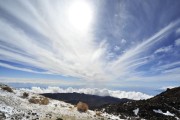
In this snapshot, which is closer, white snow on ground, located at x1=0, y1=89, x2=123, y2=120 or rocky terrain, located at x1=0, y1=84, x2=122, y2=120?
rocky terrain, located at x1=0, y1=84, x2=122, y2=120

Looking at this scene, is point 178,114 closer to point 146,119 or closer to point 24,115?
point 146,119

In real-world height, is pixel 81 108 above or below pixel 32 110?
above

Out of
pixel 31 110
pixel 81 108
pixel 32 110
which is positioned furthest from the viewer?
pixel 81 108

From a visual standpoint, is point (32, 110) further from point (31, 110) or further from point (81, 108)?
point (81, 108)

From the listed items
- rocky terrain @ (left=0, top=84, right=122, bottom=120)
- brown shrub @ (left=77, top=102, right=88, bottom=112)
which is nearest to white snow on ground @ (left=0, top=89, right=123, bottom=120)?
rocky terrain @ (left=0, top=84, right=122, bottom=120)

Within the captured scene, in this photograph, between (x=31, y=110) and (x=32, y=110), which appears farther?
(x=32, y=110)

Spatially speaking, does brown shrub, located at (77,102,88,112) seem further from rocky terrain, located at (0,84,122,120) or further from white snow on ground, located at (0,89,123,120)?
white snow on ground, located at (0,89,123,120)

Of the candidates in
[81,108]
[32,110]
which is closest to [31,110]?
[32,110]

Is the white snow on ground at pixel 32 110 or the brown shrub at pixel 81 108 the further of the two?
the brown shrub at pixel 81 108

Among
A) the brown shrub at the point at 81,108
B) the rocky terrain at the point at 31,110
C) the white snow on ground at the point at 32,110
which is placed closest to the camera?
the rocky terrain at the point at 31,110

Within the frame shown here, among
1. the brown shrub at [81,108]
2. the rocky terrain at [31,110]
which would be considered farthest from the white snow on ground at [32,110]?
the brown shrub at [81,108]

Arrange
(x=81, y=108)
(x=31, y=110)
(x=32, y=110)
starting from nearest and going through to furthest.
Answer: (x=31, y=110)
(x=32, y=110)
(x=81, y=108)

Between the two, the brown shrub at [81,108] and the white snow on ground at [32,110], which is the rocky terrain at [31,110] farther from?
the brown shrub at [81,108]

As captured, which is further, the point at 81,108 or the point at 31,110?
the point at 81,108
